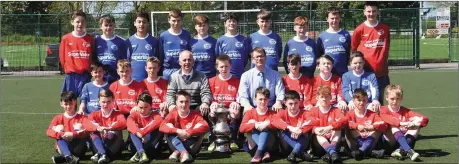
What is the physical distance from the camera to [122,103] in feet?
20.3

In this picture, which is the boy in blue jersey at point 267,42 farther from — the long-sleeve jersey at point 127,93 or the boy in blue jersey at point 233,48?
the long-sleeve jersey at point 127,93

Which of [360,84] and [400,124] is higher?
[360,84]

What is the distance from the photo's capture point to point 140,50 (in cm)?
660

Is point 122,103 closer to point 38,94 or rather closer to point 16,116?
point 16,116

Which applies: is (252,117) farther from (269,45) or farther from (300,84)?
(269,45)

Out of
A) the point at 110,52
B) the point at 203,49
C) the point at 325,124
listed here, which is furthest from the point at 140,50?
the point at 325,124

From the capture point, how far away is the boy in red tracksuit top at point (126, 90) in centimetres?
612

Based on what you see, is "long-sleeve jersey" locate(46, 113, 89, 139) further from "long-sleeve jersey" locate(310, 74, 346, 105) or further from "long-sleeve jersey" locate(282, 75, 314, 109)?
"long-sleeve jersey" locate(310, 74, 346, 105)

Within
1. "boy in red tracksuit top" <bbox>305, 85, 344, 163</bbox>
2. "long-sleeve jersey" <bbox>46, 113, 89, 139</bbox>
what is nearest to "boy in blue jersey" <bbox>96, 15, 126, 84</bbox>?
"long-sleeve jersey" <bbox>46, 113, 89, 139</bbox>

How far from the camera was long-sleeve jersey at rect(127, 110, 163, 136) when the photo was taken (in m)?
5.61

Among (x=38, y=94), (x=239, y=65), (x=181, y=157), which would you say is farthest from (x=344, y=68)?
(x=38, y=94)

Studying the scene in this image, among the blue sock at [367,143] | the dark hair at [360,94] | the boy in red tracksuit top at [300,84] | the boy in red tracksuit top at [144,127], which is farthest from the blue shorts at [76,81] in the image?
the blue sock at [367,143]

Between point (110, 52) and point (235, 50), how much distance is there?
149 centimetres

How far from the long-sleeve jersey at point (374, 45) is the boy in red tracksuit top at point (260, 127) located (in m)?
1.50
